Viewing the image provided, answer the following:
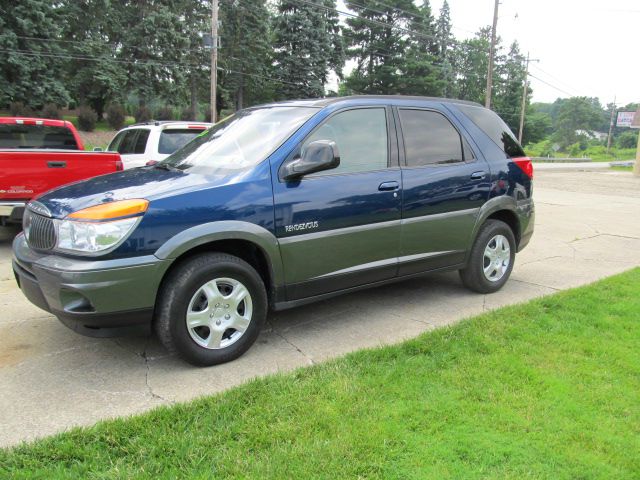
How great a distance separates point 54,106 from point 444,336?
29.8 metres

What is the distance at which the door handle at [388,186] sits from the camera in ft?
13.9

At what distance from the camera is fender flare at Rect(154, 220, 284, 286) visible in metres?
3.29

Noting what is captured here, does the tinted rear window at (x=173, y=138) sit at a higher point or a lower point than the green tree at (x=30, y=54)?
lower

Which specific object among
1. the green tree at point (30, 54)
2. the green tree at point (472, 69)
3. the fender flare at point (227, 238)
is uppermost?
the green tree at point (472, 69)

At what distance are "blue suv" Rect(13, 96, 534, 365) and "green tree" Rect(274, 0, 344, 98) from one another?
4017 cm

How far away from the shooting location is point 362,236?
13.6 ft

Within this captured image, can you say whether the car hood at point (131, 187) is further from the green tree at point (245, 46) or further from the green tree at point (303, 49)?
the green tree at point (245, 46)

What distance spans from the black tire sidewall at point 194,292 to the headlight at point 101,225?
1.51 feet

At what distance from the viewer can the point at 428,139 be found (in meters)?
4.74

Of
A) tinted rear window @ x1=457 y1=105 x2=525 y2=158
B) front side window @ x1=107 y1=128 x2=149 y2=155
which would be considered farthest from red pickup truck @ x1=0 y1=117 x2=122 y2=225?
tinted rear window @ x1=457 y1=105 x2=525 y2=158

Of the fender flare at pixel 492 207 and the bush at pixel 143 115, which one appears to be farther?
the bush at pixel 143 115

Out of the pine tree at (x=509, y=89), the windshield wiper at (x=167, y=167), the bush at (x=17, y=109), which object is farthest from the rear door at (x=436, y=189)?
the pine tree at (x=509, y=89)

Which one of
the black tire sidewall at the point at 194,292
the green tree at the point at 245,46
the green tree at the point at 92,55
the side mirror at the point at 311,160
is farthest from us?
the green tree at the point at 245,46

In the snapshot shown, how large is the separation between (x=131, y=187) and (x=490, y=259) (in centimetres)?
358
